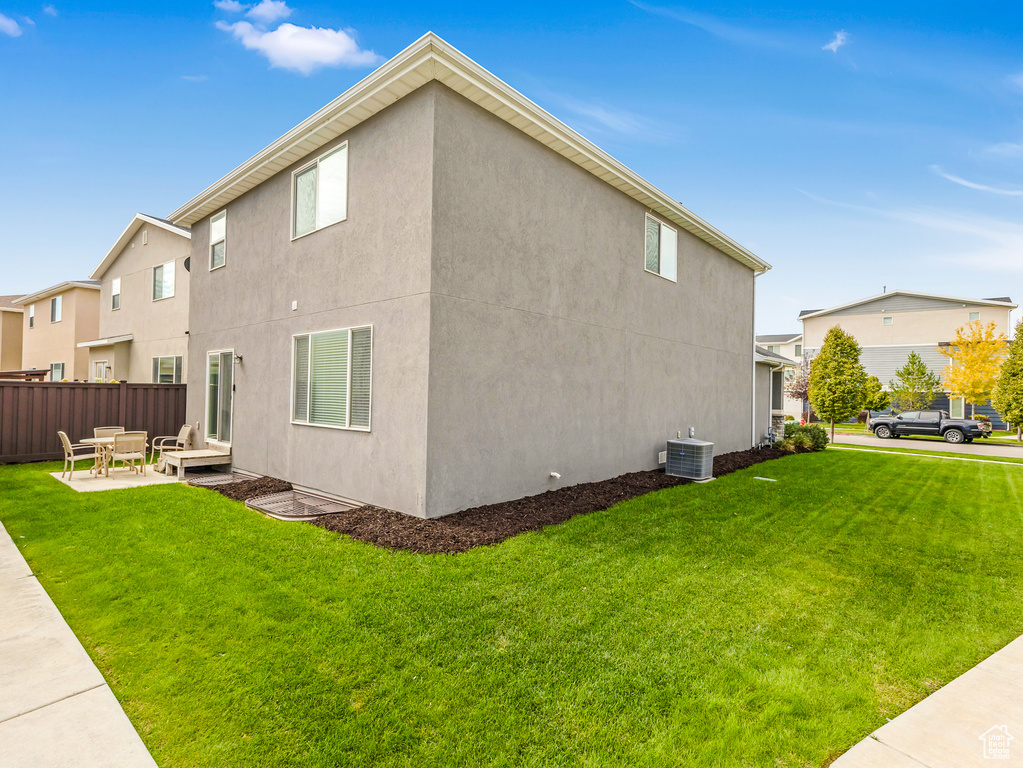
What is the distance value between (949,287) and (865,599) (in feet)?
139

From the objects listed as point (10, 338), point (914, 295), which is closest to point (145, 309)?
point (10, 338)

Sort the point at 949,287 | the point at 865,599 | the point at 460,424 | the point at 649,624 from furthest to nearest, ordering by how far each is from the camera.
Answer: the point at 949,287, the point at 460,424, the point at 865,599, the point at 649,624

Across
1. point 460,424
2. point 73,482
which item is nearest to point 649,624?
point 460,424

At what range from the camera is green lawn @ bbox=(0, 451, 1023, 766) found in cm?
258

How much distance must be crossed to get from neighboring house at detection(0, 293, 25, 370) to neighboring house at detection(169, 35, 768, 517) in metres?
26.0

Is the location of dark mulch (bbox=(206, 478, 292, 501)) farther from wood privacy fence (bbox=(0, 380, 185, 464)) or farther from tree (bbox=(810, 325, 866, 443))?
tree (bbox=(810, 325, 866, 443))

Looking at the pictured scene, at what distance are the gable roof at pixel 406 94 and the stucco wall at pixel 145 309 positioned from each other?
5.30 metres

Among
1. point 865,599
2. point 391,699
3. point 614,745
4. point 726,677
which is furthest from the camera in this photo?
point 865,599

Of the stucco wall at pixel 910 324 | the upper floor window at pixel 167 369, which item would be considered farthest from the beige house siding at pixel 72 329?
the stucco wall at pixel 910 324

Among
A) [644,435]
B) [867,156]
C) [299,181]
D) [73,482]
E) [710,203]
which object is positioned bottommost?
[73,482]

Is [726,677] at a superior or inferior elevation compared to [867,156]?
inferior

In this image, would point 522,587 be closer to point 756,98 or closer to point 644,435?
point 644,435

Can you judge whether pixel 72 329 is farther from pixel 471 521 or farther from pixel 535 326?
pixel 471 521

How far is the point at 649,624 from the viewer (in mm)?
3848
